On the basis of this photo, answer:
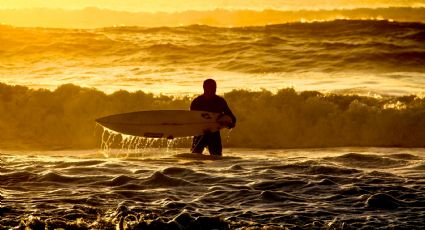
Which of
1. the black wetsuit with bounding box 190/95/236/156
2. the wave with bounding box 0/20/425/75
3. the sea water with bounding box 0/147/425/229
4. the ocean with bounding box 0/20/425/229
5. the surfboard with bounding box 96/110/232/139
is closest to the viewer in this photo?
the sea water with bounding box 0/147/425/229

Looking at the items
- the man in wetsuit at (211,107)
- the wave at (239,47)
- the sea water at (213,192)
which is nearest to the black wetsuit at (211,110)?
the man in wetsuit at (211,107)

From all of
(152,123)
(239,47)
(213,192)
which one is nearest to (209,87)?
(152,123)

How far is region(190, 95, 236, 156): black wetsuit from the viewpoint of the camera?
11.6 meters

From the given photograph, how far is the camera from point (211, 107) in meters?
11.6

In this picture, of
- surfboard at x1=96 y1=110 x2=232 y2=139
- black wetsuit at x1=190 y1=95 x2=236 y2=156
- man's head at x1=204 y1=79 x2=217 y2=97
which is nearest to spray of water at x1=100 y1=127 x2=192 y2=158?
surfboard at x1=96 y1=110 x2=232 y2=139

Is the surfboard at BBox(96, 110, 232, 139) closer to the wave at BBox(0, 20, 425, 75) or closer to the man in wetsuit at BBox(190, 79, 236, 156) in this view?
the man in wetsuit at BBox(190, 79, 236, 156)

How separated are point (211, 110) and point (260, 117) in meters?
6.60

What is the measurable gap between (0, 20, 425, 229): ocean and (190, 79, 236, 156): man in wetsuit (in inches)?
10.0

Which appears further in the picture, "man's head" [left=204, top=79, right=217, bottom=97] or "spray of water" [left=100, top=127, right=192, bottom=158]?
"spray of water" [left=100, top=127, right=192, bottom=158]

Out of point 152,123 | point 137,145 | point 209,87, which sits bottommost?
point 137,145

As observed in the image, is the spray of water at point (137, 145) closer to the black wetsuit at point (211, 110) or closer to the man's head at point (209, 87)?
the black wetsuit at point (211, 110)

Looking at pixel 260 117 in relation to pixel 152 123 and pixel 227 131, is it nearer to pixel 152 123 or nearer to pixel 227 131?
pixel 227 131

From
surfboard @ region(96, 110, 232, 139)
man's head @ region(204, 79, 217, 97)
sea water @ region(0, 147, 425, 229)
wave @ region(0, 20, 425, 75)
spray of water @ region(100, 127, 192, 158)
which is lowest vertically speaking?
sea water @ region(0, 147, 425, 229)

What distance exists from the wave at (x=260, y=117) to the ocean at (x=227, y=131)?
34mm
